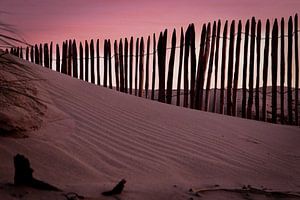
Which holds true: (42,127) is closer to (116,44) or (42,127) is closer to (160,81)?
(160,81)

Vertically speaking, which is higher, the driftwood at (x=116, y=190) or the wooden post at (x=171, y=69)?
the wooden post at (x=171, y=69)

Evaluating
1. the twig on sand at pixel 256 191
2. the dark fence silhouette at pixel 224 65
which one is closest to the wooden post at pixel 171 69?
the dark fence silhouette at pixel 224 65

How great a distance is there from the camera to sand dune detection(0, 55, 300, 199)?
2.79 meters

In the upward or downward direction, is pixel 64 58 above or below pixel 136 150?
above

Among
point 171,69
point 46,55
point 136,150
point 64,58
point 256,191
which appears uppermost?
point 46,55

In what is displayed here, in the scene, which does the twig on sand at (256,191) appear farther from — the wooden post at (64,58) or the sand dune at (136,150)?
the wooden post at (64,58)

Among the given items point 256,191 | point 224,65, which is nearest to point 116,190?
point 256,191

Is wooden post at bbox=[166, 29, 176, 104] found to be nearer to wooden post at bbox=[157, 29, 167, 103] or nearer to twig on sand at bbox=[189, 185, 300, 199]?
wooden post at bbox=[157, 29, 167, 103]

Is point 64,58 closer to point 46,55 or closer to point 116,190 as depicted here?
point 46,55

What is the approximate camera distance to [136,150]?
12.0 ft

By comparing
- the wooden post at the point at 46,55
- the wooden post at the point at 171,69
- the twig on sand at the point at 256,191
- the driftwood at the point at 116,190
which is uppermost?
the wooden post at the point at 46,55

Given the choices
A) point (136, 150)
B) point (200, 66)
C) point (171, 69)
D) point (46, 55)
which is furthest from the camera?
point (46, 55)

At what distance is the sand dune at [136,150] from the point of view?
2789 mm

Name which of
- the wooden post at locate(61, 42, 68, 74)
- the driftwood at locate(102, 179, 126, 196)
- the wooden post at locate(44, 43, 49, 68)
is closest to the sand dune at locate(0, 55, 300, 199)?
the driftwood at locate(102, 179, 126, 196)
